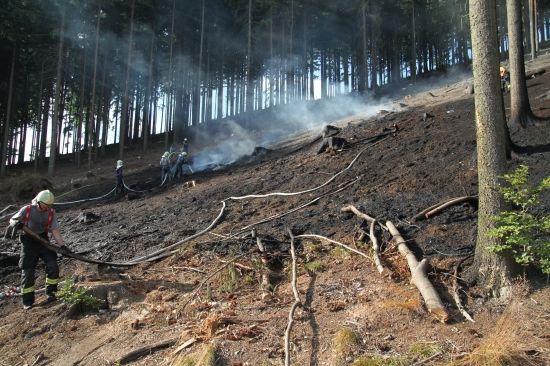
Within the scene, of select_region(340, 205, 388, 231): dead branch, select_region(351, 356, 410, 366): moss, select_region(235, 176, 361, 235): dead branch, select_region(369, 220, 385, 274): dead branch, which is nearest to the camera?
select_region(351, 356, 410, 366): moss

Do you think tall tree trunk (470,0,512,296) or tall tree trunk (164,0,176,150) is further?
tall tree trunk (164,0,176,150)

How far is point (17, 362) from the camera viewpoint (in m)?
5.23

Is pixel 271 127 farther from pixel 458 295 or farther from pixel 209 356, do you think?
pixel 209 356

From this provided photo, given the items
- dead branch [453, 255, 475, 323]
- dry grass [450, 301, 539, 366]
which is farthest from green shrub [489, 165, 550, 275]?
dry grass [450, 301, 539, 366]

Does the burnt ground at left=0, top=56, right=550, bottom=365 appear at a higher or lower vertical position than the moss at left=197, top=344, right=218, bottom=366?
higher

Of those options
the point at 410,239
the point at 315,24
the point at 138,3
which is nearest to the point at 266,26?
the point at 315,24

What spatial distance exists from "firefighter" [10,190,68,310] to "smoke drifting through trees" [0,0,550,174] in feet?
71.7

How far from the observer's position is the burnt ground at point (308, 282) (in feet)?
14.2

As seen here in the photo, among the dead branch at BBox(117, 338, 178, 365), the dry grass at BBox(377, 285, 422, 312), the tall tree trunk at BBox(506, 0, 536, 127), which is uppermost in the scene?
the tall tree trunk at BBox(506, 0, 536, 127)

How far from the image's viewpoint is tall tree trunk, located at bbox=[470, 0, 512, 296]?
16.1 feet

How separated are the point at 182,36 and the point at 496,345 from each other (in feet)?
114

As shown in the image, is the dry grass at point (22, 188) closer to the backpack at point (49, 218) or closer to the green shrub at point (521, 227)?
the backpack at point (49, 218)

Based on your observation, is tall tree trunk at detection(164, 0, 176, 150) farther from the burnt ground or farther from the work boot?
the work boot

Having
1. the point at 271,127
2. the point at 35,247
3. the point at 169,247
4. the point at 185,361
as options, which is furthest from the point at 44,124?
the point at 185,361
